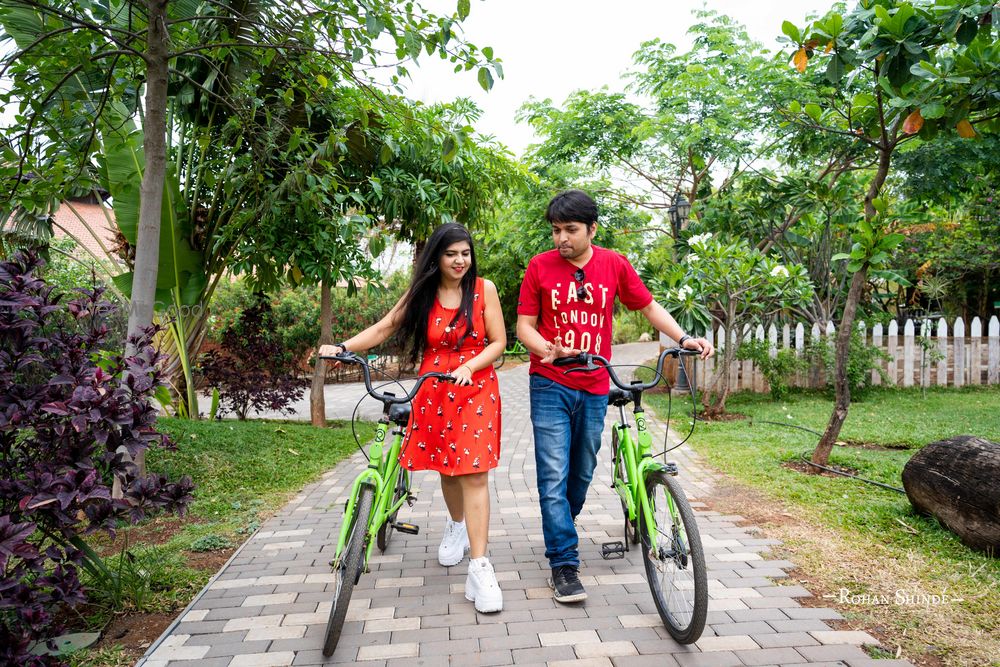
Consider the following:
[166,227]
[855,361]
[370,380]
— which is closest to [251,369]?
[166,227]

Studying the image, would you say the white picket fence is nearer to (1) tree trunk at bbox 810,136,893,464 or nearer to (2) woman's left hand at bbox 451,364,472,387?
(1) tree trunk at bbox 810,136,893,464

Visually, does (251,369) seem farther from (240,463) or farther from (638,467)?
(638,467)

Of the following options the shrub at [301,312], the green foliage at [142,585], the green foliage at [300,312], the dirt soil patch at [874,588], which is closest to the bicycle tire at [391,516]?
the green foliage at [142,585]

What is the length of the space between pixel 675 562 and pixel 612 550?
2.75 ft

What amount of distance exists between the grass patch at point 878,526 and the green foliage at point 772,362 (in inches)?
68.7

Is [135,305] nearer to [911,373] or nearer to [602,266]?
[602,266]

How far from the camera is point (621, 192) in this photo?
14.3 m

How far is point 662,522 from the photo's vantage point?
300 centimetres

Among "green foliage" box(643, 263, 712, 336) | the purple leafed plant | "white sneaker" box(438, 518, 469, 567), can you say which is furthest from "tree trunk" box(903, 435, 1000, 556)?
"green foliage" box(643, 263, 712, 336)

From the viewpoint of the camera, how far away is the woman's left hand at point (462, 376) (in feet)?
10.1

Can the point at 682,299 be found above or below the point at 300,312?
below

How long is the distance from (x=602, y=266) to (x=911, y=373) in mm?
10647

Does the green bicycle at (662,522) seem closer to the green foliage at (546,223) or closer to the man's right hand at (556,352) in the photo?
the man's right hand at (556,352)

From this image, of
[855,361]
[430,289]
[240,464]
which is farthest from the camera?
[855,361]
